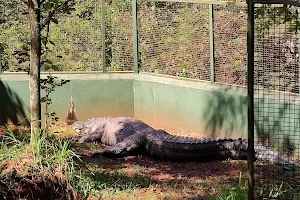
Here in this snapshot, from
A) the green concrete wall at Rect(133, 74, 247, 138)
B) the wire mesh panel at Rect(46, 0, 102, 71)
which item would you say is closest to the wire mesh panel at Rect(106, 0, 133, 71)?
the wire mesh panel at Rect(46, 0, 102, 71)

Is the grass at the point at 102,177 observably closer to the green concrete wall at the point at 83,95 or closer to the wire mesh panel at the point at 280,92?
the wire mesh panel at the point at 280,92

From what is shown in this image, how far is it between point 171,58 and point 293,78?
2368mm

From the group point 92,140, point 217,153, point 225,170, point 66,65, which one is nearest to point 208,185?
point 225,170

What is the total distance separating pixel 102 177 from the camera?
592 cm

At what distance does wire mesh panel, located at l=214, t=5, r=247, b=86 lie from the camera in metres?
7.65

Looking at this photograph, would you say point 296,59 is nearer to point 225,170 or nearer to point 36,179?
point 225,170

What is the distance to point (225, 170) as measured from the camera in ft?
21.5

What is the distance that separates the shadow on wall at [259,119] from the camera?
6812mm

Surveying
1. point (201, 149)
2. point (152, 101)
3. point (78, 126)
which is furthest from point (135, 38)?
point (201, 149)

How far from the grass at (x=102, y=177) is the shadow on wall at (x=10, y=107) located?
260cm

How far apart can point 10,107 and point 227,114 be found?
349cm

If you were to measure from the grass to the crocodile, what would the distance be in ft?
0.64

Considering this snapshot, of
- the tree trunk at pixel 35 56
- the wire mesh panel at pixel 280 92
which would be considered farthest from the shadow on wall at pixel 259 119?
the tree trunk at pixel 35 56

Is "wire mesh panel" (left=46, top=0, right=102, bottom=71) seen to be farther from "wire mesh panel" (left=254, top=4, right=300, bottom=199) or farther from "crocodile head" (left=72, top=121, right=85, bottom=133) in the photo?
"wire mesh panel" (left=254, top=4, right=300, bottom=199)
